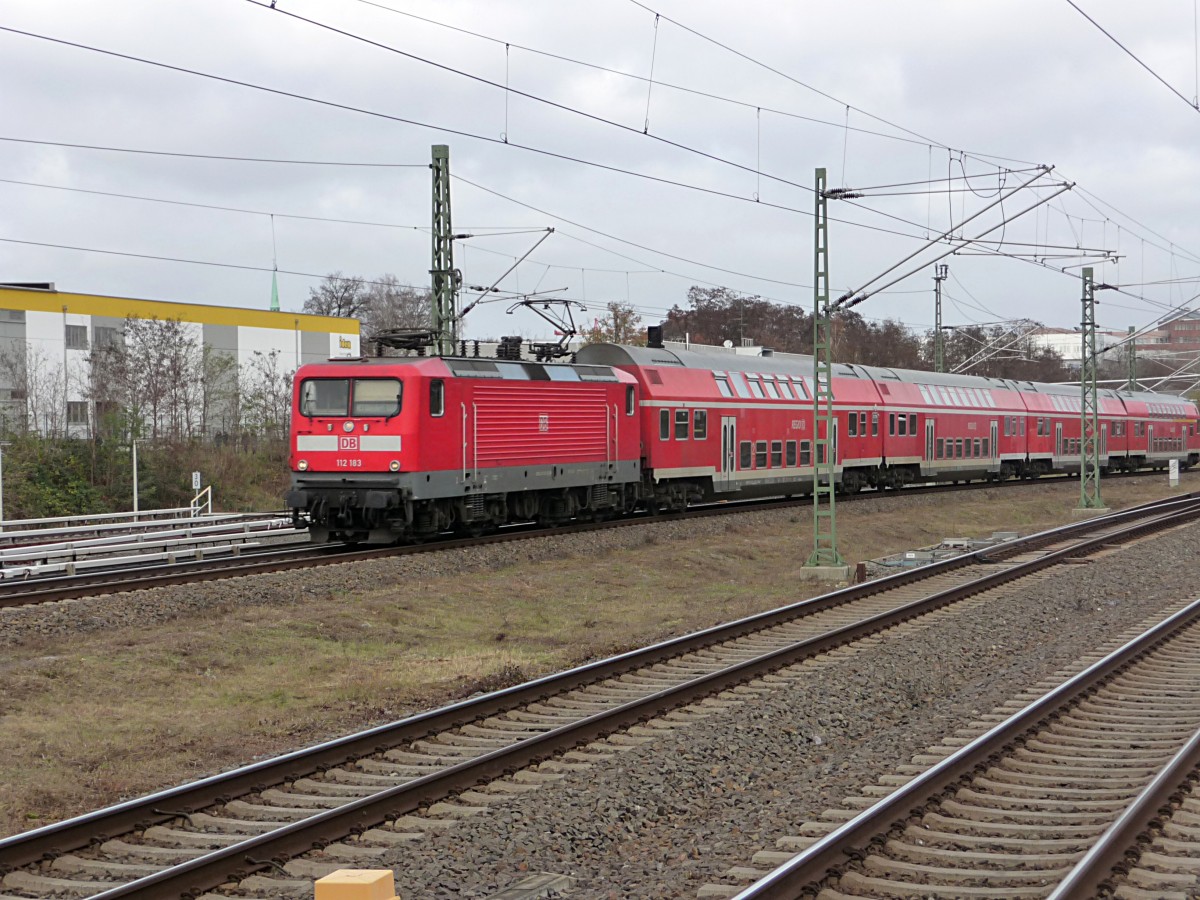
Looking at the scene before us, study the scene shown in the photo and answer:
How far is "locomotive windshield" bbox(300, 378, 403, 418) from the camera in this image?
72.3 feet

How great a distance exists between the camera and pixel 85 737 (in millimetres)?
10625

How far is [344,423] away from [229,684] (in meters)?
9.77

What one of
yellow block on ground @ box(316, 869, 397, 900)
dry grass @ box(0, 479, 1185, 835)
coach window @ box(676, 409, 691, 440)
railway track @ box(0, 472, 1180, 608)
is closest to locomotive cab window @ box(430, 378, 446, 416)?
railway track @ box(0, 472, 1180, 608)

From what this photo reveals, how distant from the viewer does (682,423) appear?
3078 centimetres

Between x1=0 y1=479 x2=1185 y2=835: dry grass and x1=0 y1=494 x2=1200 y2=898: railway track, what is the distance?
899 millimetres

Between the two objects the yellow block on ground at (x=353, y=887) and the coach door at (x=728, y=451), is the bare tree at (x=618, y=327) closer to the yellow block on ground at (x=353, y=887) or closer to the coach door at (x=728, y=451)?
the coach door at (x=728, y=451)

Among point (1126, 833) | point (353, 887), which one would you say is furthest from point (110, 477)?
point (1126, 833)

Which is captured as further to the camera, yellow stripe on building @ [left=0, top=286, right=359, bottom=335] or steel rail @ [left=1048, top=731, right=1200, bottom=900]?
yellow stripe on building @ [left=0, top=286, right=359, bottom=335]

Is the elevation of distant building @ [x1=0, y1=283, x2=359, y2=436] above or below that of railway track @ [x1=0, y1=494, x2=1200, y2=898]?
above

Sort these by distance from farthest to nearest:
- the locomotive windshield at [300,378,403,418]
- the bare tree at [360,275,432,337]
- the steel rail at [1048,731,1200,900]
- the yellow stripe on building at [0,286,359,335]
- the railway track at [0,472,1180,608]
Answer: the bare tree at [360,275,432,337]
the yellow stripe on building at [0,286,359,335]
the locomotive windshield at [300,378,403,418]
the railway track at [0,472,1180,608]
the steel rail at [1048,731,1200,900]

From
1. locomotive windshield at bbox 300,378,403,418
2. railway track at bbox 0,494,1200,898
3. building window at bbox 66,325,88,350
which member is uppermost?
building window at bbox 66,325,88,350

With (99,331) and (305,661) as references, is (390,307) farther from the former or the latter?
(305,661)

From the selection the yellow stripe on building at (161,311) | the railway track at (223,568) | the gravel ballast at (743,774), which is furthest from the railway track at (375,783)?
the yellow stripe on building at (161,311)

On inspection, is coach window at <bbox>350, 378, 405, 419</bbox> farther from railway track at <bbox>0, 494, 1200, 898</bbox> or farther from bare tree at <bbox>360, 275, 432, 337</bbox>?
bare tree at <bbox>360, 275, 432, 337</bbox>
